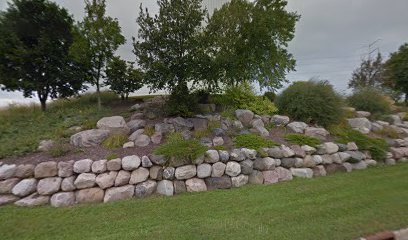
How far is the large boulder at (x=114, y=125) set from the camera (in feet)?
24.1

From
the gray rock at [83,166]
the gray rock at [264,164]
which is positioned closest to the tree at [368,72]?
the gray rock at [264,164]

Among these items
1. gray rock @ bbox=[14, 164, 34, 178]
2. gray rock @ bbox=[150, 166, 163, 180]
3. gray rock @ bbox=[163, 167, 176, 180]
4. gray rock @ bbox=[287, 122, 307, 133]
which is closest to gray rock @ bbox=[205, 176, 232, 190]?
gray rock @ bbox=[163, 167, 176, 180]

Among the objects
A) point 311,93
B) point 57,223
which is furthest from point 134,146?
point 311,93

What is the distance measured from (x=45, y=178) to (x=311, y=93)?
8.45m

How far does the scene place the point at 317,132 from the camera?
8.61m

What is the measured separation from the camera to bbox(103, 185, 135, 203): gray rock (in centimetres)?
558

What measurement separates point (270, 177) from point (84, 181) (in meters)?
4.42

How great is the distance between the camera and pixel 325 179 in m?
6.84

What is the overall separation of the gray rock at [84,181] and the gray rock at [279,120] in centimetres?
585

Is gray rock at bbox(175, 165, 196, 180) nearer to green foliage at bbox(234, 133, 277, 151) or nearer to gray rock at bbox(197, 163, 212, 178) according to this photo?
gray rock at bbox(197, 163, 212, 178)

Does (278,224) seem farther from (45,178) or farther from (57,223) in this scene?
(45,178)

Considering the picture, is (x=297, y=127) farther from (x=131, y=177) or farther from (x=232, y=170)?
(x=131, y=177)

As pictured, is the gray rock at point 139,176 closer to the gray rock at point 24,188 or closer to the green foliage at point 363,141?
the gray rock at point 24,188

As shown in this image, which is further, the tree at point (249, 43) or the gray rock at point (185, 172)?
the tree at point (249, 43)
